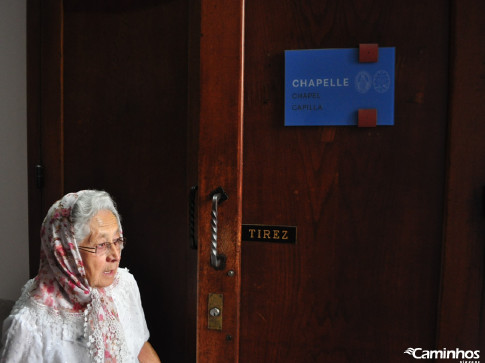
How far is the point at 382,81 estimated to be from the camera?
3.26ft

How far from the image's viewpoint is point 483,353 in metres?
0.97

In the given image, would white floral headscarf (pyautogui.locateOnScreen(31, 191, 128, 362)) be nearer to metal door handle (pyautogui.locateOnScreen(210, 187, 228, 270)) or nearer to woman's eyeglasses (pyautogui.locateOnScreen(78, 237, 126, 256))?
woman's eyeglasses (pyautogui.locateOnScreen(78, 237, 126, 256))

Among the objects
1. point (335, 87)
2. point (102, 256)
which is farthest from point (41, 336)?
point (335, 87)

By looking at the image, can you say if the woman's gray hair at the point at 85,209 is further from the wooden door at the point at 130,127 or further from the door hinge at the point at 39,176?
the door hinge at the point at 39,176

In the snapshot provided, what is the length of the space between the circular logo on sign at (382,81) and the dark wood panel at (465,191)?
0.55ft

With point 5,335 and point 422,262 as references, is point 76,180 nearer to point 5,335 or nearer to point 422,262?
point 5,335

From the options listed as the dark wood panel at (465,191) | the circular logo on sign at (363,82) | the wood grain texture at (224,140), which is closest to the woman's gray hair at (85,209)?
the wood grain texture at (224,140)

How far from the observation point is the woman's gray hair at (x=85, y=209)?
1064 mm

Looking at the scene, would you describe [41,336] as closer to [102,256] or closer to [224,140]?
[102,256]

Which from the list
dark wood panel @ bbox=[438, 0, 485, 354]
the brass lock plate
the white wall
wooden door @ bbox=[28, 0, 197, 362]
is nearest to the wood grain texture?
the brass lock plate

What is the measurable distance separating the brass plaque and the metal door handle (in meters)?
0.23

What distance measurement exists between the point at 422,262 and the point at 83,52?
1.43m

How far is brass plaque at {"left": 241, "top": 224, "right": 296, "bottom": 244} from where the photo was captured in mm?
1056

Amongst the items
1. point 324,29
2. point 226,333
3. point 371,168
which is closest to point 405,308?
point 371,168
